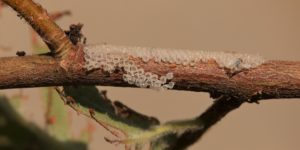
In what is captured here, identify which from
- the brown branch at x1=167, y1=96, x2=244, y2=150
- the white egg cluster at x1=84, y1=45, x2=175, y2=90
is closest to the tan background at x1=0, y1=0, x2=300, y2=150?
the brown branch at x1=167, y1=96, x2=244, y2=150

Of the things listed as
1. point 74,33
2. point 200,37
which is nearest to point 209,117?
point 74,33

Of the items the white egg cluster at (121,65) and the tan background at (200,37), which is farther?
the tan background at (200,37)

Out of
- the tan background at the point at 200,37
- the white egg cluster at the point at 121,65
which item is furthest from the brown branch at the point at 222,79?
the tan background at the point at 200,37

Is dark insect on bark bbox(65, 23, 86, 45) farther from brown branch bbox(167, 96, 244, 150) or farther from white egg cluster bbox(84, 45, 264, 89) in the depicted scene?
brown branch bbox(167, 96, 244, 150)

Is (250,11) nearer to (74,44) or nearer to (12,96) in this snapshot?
(12,96)

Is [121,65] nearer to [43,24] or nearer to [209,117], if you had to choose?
[43,24]

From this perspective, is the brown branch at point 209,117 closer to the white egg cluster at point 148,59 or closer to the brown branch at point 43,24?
the white egg cluster at point 148,59

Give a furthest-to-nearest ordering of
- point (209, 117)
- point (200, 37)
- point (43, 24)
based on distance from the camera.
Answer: point (200, 37) → point (209, 117) → point (43, 24)

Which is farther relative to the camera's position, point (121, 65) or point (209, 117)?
point (209, 117)
